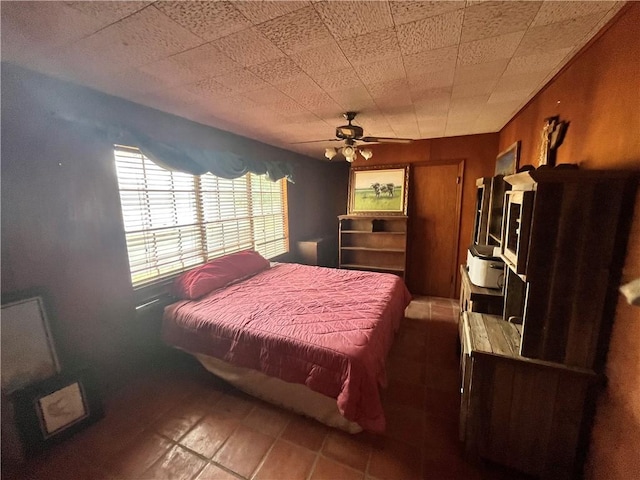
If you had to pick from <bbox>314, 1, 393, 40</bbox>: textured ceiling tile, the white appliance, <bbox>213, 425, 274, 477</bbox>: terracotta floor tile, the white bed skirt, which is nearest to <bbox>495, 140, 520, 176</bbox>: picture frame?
the white appliance

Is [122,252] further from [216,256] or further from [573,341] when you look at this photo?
[573,341]

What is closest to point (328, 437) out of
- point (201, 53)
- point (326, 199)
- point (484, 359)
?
point (484, 359)

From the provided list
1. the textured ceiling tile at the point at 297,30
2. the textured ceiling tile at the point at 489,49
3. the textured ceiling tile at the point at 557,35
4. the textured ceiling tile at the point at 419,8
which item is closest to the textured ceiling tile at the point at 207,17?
the textured ceiling tile at the point at 297,30

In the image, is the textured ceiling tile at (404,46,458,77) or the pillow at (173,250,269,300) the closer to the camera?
the textured ceiling tile at (404,46,458,77)

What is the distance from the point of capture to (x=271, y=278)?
9.90 feet

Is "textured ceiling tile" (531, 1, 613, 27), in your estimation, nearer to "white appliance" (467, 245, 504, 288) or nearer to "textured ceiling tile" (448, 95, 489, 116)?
"textured ceiling tile" (448, 95, 489, 116)

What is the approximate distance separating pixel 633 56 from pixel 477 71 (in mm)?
731

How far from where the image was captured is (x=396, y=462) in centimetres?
152

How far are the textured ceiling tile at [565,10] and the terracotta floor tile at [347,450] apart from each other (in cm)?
240

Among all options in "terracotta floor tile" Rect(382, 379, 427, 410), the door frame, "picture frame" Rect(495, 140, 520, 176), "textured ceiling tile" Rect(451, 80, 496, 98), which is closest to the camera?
"textured ceiling tile" Rect(451, 80, 496, 98)

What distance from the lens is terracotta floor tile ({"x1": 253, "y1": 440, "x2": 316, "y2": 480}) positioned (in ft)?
4.79

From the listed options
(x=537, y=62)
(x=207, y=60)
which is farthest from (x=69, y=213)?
(x=537, y=62)

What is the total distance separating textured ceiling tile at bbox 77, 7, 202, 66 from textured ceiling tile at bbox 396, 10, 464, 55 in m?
1.00

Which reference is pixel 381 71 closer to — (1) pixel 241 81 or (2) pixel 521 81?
(1) pixel 241 81
